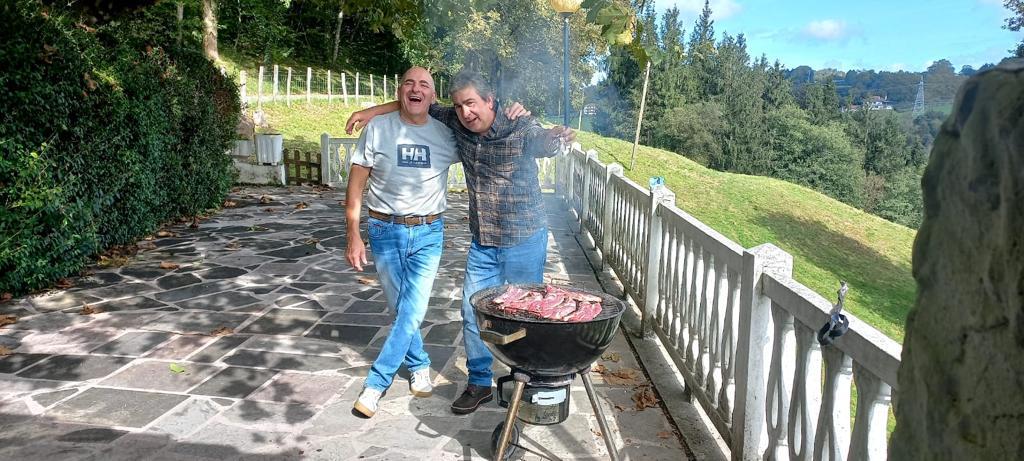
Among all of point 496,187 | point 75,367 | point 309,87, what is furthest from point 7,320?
point 309,87

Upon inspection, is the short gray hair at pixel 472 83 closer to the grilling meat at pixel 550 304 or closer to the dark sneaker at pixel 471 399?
the grilling meat at pixel 550 304

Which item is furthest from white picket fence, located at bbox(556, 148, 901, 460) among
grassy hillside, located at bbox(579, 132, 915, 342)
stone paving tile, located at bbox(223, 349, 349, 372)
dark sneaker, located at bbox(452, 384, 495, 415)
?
grassy hillside, located at bbox(579, 132, 915, 342)

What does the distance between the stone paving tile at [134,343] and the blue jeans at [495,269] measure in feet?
9.54

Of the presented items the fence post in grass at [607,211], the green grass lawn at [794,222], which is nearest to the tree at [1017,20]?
the green grass lawn at [794,222]

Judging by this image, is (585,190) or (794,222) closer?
(585,190)

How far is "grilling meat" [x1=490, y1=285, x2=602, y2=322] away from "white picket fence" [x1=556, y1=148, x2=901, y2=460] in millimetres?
830

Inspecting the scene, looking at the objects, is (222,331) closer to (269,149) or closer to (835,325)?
(835,325)

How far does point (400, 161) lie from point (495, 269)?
908mm

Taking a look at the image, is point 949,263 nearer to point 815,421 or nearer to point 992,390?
point 992,390

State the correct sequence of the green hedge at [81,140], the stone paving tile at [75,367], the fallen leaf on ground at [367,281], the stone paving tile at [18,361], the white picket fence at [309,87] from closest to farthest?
the stone paving tile at [75,367]
the stone paving tile at [18,361]
the green hedge at [81,140]
the fallen leaf on ground at [367,281]
the white picket fence at [309,87]

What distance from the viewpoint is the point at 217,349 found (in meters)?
5.59

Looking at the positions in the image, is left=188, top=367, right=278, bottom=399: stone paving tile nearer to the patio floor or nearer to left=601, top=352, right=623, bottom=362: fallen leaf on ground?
the patio floor

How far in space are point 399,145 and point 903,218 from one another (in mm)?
66689

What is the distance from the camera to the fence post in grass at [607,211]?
8539 millimetres
